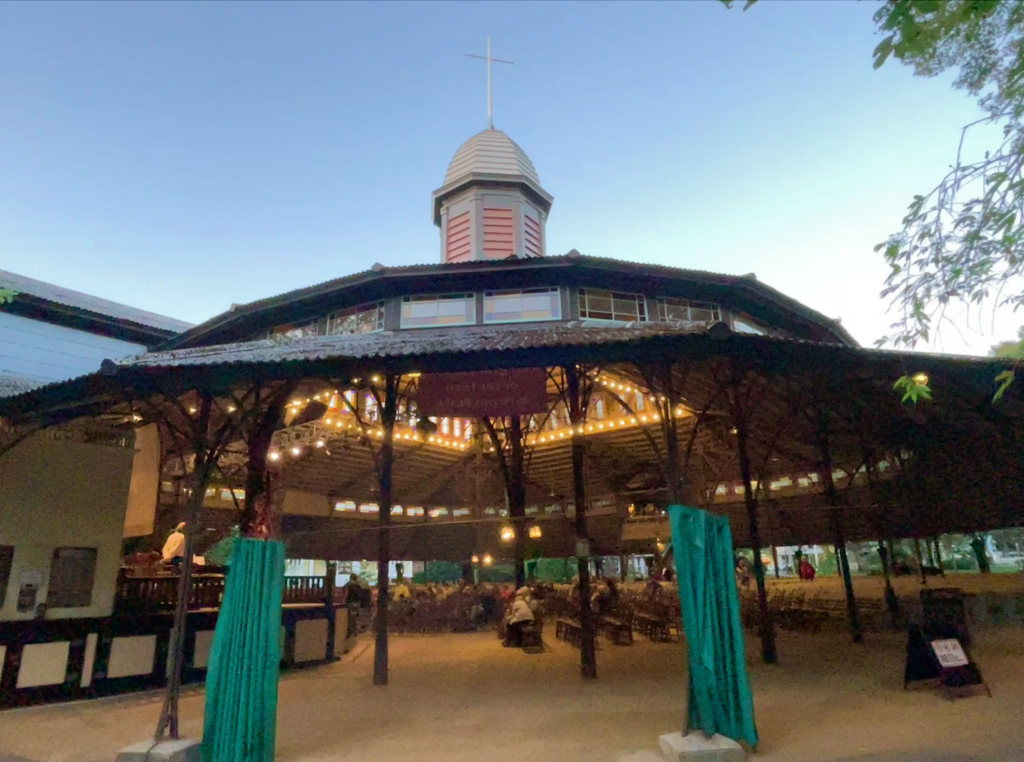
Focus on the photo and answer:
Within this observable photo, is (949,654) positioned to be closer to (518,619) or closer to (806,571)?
(518,619)

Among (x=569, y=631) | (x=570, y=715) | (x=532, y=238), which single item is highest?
(x=532, y=238)

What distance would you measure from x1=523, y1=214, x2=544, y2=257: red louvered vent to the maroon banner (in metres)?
8.92

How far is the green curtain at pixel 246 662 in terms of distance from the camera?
643 centimetres

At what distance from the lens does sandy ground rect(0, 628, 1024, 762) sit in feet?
21.9

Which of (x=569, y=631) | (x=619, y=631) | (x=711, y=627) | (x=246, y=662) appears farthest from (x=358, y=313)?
(x=711, y=627)

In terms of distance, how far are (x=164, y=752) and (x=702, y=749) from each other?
17.9ft

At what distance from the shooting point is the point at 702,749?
6160mm

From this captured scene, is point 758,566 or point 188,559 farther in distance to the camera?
point 758,566

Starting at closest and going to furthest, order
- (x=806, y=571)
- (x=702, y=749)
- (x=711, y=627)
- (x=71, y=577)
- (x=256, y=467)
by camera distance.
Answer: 1. (x=702, y=749)
2. (x=711, y=627)
3. (x=71, y=577)
4. (x=256, y=467)
5. (x=806, y=571)

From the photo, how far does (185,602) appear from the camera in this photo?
7410 mm

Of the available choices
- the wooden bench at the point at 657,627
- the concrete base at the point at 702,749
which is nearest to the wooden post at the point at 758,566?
the wooden bench at the point at 657,627

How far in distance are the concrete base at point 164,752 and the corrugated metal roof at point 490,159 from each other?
51.2 ft

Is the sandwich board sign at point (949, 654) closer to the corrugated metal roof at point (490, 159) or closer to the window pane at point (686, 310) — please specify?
the window pane at point (686, 310)

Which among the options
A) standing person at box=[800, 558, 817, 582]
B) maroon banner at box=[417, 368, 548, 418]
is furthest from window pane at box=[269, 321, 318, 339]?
standing person at box=[800, 558, 817, 582]
